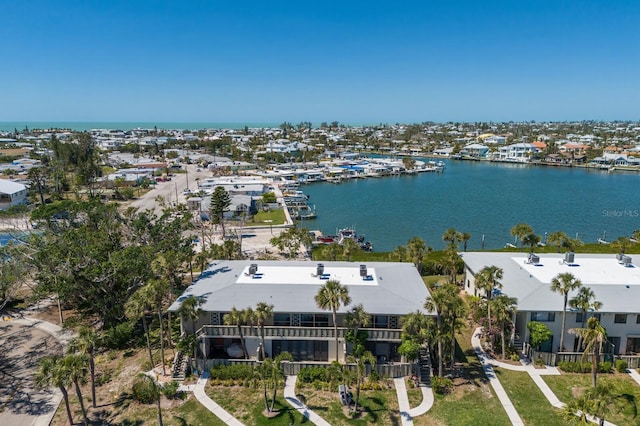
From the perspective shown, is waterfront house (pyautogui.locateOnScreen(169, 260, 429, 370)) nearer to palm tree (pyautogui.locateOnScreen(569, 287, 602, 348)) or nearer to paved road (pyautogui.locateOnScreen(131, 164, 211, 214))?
palm tree (pyautogui.locateOnScreen(569, 287, 602, 348))

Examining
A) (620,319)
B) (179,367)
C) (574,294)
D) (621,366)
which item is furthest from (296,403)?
(620,319)

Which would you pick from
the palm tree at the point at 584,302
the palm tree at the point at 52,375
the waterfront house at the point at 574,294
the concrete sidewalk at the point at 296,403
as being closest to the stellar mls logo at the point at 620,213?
the waterfront house at the point at 574,294

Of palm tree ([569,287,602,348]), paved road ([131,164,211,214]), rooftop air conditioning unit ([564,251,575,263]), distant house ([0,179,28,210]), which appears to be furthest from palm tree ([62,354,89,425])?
distant house ([0,179,28,210])

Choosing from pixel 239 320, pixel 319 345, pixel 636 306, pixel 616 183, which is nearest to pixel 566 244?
pixel 636 306

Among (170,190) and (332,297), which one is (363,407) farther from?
(170,190)

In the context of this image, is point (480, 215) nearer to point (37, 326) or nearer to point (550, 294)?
point (550, 294)
